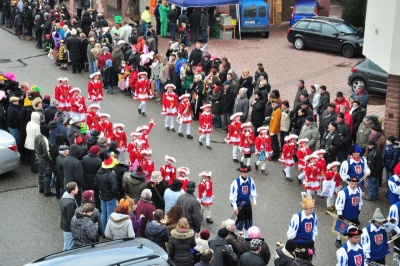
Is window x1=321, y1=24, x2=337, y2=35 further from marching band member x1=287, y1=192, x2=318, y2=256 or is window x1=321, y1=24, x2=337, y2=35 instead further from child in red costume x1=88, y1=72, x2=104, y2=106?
marching band member x1=287, y1=192, x2=318, y2=256

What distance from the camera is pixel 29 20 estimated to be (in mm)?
31844

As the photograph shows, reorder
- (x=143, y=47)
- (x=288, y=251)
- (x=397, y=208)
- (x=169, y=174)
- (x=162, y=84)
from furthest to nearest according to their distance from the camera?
(x=143, y=47) < (x=162, y=84) < (x=169, y=174) < (x=397, y=208) < (x=288, y=251)

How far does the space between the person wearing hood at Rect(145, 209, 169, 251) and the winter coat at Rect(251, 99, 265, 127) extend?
761cm

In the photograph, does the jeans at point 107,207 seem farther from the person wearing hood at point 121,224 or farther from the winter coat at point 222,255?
the winter coat at point 222,255

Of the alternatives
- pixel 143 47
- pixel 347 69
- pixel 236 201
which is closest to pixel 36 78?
pixel 143 47

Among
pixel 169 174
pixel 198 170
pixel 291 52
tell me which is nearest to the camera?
pixel 169 174

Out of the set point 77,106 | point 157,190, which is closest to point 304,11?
point 77,106

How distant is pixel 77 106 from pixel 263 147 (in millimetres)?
5537

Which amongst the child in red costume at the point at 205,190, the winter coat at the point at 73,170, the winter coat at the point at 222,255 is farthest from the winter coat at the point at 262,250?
the winter coat at the point at 73,170

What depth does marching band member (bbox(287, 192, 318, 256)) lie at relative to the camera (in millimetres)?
13195

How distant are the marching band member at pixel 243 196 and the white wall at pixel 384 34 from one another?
17.5ft

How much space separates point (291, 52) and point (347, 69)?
324cm

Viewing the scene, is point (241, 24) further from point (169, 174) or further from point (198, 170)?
point (169, 174)

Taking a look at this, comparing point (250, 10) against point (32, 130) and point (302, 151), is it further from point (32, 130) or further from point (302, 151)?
point (32, 130)
